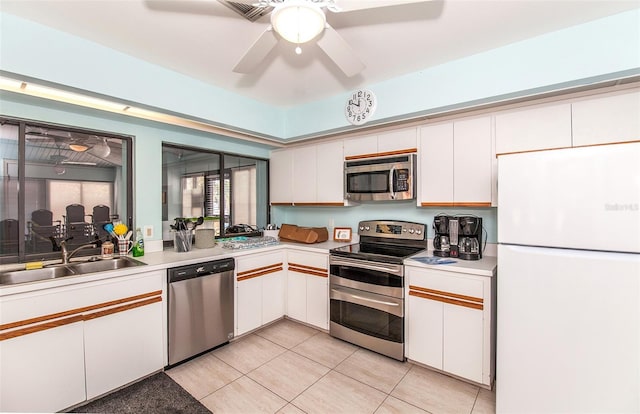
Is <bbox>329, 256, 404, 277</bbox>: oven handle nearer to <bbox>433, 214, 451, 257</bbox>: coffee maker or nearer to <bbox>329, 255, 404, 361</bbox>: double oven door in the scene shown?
<bbox>329, 255, 404, 361</bbox>: double oven door

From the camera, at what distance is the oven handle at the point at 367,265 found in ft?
8.05

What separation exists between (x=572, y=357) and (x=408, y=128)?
6.99 feet

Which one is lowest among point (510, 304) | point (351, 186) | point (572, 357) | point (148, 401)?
point (148, 401)

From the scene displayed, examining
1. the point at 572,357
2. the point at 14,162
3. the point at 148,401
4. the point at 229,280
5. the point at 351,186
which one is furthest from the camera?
the point at 351,186

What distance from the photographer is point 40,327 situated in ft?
5.78

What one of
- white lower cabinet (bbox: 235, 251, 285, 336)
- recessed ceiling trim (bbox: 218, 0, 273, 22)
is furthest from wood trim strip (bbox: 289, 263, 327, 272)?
recessed ceiling trim (bbox: 218, 0, 273, 22)

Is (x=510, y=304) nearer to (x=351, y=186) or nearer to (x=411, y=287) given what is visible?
(x=411, y=287)

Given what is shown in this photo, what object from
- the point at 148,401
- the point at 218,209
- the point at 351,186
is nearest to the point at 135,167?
the point at 218,209

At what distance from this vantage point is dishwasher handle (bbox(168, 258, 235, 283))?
2357mm

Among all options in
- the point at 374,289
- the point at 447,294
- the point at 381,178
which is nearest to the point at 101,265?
the point at 374,289

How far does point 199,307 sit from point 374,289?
1.61m

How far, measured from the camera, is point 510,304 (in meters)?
1.76

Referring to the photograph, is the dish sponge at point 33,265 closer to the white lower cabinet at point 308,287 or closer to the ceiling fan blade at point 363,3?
the white lower cabinet at point 308,287

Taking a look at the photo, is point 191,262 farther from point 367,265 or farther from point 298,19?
point 298,19
